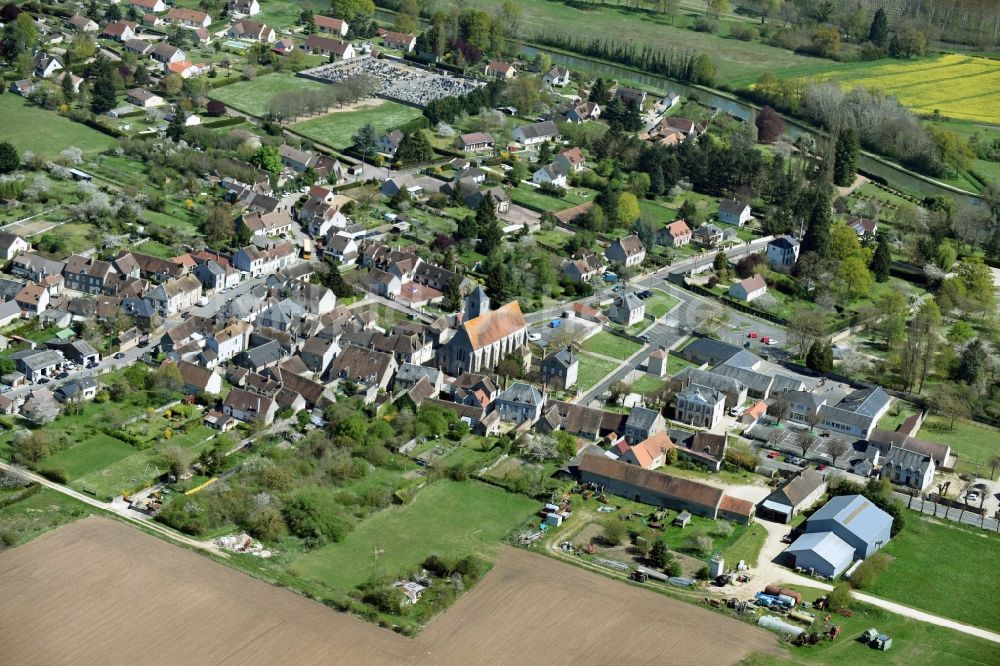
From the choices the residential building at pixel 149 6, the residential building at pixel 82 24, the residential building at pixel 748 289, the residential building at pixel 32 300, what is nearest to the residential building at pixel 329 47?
the residential building at pixel 149 6

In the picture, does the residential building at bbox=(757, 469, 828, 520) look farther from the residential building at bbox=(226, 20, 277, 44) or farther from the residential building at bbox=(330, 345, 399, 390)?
the residential building at bbox=(226, 20, 277, 44)

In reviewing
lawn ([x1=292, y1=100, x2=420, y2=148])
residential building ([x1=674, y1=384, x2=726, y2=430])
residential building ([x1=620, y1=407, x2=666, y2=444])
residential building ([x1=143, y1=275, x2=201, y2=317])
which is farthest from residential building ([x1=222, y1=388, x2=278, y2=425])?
lawn ([x1=292, y1=100, x2=420, y2=148])

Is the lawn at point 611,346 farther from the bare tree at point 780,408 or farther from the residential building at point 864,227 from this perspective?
the residential building at point 864,227

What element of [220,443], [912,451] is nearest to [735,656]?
[912,451]

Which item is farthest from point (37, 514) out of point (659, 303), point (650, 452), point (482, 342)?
point (659, 303)

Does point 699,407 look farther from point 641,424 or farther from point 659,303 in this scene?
point 659,303

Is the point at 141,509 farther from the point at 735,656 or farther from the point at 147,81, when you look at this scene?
the point at 147,81
